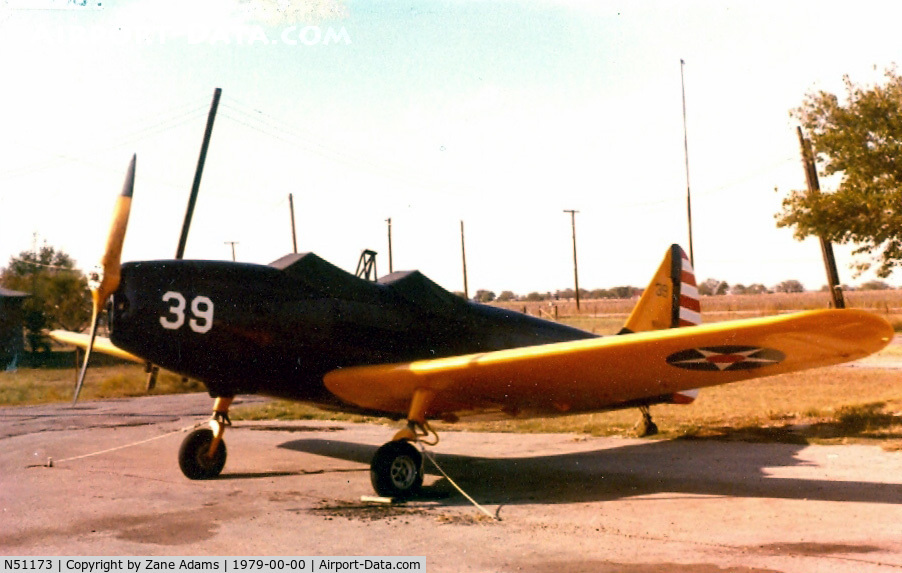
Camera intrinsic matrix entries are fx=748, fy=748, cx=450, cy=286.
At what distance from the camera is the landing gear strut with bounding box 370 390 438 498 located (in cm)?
690

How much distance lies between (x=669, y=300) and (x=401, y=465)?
5.42 m

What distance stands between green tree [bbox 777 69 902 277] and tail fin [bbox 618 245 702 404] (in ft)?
24.4

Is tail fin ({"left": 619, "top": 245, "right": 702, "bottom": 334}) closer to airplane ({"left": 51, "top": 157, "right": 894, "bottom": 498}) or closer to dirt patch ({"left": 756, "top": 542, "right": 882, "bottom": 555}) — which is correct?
airplane ({"left": 51, "top": 157, "right": 894, "bottom": 498})

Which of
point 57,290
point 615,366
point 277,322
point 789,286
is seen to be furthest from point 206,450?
point 789,286

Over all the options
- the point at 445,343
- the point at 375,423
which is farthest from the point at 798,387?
the point at 445,343

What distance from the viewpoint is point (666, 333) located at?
621 cm

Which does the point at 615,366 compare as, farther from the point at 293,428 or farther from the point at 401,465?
the point at 293,428

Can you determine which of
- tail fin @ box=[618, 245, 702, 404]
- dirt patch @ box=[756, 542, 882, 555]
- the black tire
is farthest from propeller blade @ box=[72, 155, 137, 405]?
tail fin @ box=[618, 245, 702, 404]

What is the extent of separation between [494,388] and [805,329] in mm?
2998

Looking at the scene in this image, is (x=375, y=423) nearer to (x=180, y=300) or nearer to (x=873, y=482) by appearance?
(x=180, y=300)

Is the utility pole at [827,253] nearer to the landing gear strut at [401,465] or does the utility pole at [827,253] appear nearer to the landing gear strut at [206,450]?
the landing gear strut at [401,465]

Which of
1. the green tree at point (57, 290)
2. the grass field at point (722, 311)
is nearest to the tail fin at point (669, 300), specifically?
the green tree at point (57, 290)

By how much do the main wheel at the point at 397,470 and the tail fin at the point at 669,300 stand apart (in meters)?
4.41

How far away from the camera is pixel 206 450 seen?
8.35 meters
